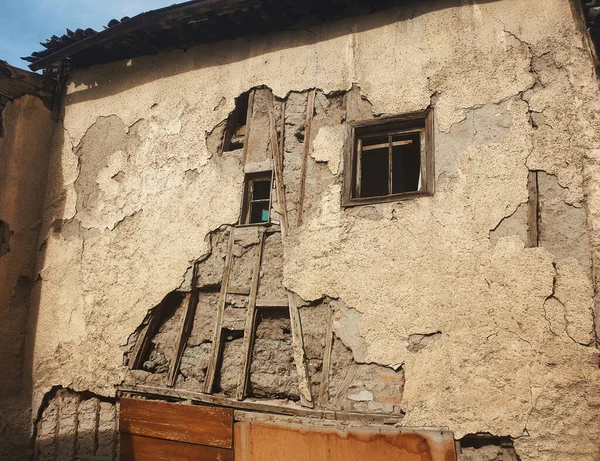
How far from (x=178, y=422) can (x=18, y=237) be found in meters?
2.91

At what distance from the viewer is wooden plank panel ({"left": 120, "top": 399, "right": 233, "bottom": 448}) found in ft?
12.5

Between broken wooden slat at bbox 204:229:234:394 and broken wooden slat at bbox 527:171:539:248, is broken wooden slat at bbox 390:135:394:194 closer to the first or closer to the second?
broken wooden slat at bbox 527:171:539:248

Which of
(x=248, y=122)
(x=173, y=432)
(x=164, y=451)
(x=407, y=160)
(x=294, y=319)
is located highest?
(x=248, y=122)

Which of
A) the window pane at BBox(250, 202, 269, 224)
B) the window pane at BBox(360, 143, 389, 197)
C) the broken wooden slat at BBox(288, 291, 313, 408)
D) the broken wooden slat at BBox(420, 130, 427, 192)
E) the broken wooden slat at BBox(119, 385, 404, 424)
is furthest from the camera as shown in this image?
the window pane at BBox(360, 143, 389, 197)

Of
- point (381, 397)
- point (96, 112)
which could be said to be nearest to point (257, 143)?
point (96, 112)

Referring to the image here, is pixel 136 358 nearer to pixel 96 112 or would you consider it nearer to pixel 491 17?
pixel 96 112

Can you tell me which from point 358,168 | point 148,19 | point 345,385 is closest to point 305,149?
point 358,168

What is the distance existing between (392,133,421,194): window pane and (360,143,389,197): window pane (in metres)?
0.15

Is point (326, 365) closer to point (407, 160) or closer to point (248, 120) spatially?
point (407, 160)

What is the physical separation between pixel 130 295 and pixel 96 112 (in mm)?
2300

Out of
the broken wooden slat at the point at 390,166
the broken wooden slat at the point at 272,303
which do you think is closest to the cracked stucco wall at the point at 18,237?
the broken wooden slat at the point at 272,303

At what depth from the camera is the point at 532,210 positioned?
10.9 feet

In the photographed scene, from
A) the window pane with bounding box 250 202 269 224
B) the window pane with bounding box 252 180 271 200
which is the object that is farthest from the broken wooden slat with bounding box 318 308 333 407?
the window pane with bounding box 252 180 271 200

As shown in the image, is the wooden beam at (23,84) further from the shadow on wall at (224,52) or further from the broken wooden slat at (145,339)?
the broken wooden slat at (145,339)
